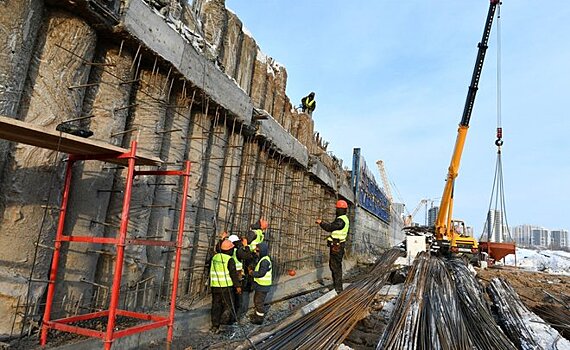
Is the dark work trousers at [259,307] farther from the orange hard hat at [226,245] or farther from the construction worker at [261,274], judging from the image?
the orange hard hat at [226,245]

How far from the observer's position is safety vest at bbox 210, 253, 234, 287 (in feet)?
20.1

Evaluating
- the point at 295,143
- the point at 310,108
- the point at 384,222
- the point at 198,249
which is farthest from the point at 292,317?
the point at 384,222

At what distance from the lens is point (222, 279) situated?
20.1 feet

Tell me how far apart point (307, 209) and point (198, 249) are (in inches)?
230

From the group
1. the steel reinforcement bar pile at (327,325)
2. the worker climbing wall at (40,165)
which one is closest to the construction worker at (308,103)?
the steel reinforcement bar pile at (327,325)

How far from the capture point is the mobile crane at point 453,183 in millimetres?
16359

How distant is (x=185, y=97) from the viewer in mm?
5766

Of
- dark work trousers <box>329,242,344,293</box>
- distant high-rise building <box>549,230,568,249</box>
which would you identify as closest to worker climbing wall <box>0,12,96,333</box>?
dark work trousers <box>329,242,344,293</box>

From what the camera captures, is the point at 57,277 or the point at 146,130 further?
the point at 146,130

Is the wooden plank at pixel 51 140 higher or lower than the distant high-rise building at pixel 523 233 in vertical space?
lower

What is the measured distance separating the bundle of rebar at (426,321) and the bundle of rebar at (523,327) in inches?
33.0

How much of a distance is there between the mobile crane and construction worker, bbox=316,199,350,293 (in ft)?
31.8

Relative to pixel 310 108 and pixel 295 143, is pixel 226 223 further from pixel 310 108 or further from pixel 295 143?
pixel 310 108

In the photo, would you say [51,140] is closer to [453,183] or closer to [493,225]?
[453,183]
